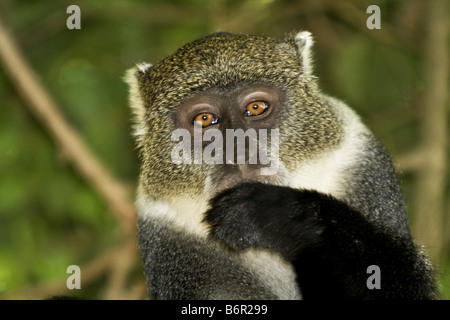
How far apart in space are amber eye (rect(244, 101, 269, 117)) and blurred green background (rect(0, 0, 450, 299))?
11.2 feet

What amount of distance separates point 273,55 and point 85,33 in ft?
15.7

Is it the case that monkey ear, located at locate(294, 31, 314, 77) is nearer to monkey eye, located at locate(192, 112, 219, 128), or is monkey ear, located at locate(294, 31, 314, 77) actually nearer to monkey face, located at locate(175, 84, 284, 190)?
monkey face, located at locate(175, 84, 284, 190)

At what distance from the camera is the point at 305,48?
5613 millimetres

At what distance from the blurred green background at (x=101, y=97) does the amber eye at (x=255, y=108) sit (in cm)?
341

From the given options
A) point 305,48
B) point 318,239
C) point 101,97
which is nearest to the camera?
point 318,239

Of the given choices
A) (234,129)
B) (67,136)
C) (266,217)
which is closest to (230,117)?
(234,129)

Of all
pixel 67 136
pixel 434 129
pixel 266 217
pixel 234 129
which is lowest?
pixel 266 217

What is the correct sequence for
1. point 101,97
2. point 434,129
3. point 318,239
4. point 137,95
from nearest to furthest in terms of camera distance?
point 318,239
point 137,95
point 434,129
point 101,97

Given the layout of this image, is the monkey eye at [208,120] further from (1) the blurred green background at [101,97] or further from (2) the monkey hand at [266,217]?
(1) the blurred green background at [101,97]

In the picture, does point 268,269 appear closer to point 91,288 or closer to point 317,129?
point 317,129

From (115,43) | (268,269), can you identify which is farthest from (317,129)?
(115,43)

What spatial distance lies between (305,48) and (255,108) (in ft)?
2.91

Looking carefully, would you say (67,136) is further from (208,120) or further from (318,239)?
(318,239)

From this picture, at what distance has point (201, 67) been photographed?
5.16m
